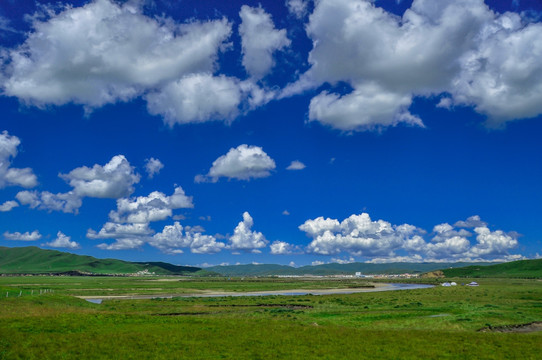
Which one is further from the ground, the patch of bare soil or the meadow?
the meadow

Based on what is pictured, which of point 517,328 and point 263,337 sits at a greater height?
point 263,337

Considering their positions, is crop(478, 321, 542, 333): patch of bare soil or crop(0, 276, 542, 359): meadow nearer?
crop(0, 276, 542, 359): meadow

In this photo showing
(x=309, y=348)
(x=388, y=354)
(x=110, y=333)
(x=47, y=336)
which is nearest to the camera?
(x=388, y=354)

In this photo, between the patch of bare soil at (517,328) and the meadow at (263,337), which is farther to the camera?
the patch of bare soil at (517,328)

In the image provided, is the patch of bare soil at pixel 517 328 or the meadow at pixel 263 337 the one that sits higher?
the meadow at pixel 263 337

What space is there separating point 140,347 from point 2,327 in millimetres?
20254

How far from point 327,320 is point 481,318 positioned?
24.3 metres

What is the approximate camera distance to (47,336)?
4225 cm

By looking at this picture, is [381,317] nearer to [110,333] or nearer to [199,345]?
[199,345]

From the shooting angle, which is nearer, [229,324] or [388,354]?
[388,354]

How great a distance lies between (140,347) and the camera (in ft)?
127

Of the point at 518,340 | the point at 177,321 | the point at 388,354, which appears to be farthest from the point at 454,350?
the point at 177,321

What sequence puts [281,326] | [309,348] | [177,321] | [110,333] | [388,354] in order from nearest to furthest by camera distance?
[388,354]
[309,348]
[110,333]
[281,326]
[177,321]

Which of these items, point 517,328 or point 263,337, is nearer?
point 263,337
